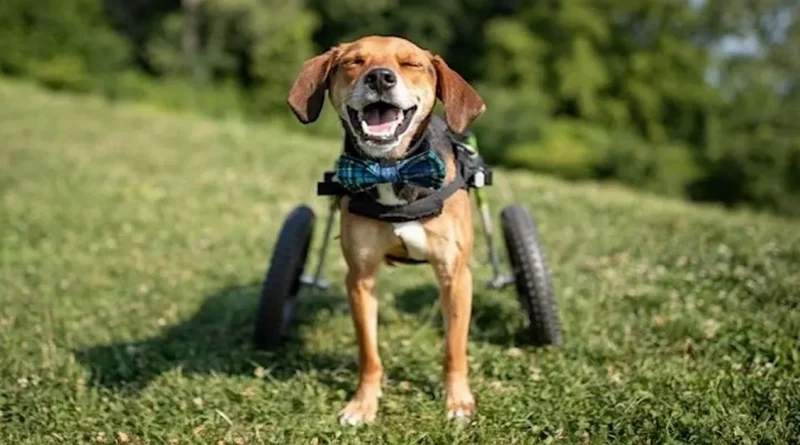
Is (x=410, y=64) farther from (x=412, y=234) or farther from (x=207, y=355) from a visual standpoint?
(x=207, y=355)

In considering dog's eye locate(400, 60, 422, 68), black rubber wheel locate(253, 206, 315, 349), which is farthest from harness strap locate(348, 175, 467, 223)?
black rubber wheel locate(253, 206, 315, 349)

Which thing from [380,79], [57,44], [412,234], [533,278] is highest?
[57,44]

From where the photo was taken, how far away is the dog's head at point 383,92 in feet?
14.2

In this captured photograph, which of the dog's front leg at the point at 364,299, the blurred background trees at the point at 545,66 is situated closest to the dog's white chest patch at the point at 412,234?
the dog's front leg at the point at 364,299

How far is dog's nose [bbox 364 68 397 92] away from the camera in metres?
4.24

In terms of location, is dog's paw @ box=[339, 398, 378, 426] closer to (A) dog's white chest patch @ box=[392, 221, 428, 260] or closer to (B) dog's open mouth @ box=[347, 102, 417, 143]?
(A) dog's white chest patch @ box=[392, 221, 428, 260]

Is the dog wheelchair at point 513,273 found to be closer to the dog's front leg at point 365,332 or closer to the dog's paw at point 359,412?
the dog's front leg at point 365,332

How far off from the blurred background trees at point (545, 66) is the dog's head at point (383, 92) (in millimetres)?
31760

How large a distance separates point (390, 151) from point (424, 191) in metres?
0.30

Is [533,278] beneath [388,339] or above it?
above

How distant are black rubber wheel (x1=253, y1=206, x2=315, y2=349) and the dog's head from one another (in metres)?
1.43

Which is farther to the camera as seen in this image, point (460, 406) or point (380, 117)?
point (460, 406)

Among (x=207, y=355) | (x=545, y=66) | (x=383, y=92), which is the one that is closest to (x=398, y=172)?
(x=383, y=92)

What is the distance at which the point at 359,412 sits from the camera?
4.84m
